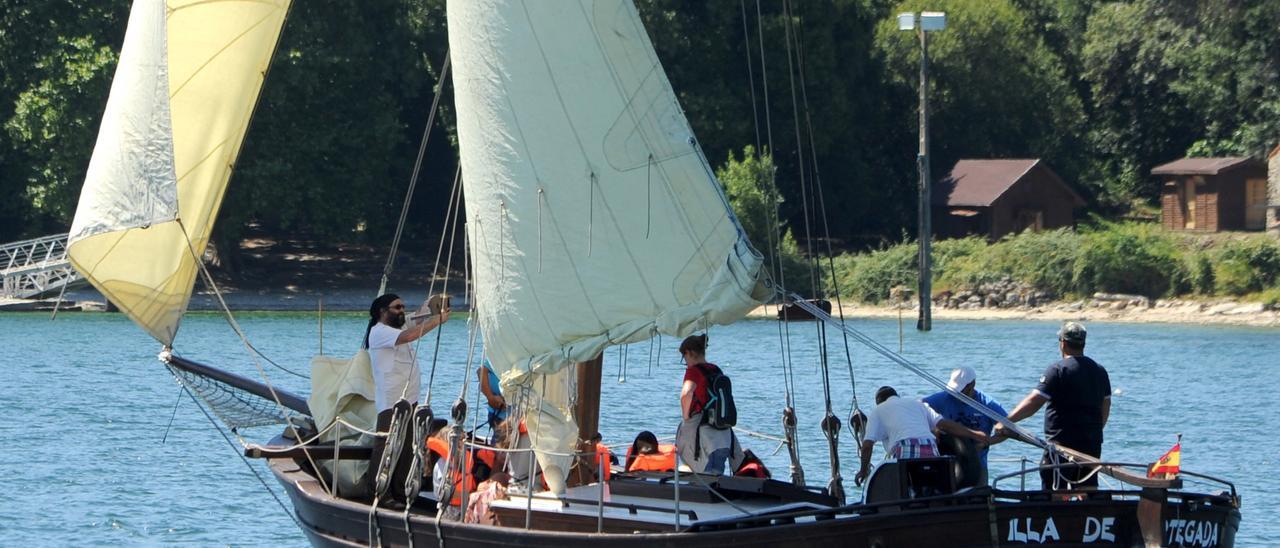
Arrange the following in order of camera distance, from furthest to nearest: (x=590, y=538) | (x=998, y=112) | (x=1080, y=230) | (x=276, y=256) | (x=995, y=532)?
(x=998, y=112), (x=1080, y=230), (x=276, y=256), (x=590, y=538), (x=995, y=532)

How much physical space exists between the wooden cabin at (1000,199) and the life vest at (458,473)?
176ft

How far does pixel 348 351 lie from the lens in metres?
44.4

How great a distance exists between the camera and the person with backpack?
1387 cm

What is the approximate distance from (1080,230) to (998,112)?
783cm

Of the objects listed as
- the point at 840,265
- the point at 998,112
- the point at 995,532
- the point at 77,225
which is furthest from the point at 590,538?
the point at 998,112

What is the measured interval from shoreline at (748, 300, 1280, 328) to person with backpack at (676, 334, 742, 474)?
4361 cm

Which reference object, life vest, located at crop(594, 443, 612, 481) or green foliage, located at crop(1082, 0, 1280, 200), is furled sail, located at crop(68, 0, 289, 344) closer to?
life vest, located at crop(594, 443, 612, 481)

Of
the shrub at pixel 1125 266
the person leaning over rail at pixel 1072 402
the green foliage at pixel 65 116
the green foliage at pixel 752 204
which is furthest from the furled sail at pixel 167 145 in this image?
the shrub at pixel 1125 266

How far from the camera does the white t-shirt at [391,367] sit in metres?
14.5

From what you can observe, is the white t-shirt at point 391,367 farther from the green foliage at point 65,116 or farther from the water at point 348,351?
the green foliage at point 65,116

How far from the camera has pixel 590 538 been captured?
12469mm

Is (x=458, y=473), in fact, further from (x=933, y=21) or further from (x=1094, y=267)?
(x=1094, y=267)

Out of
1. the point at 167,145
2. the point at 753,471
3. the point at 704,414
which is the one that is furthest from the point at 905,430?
the point at 167,145

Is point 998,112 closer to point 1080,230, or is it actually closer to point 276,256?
point 1080,230
